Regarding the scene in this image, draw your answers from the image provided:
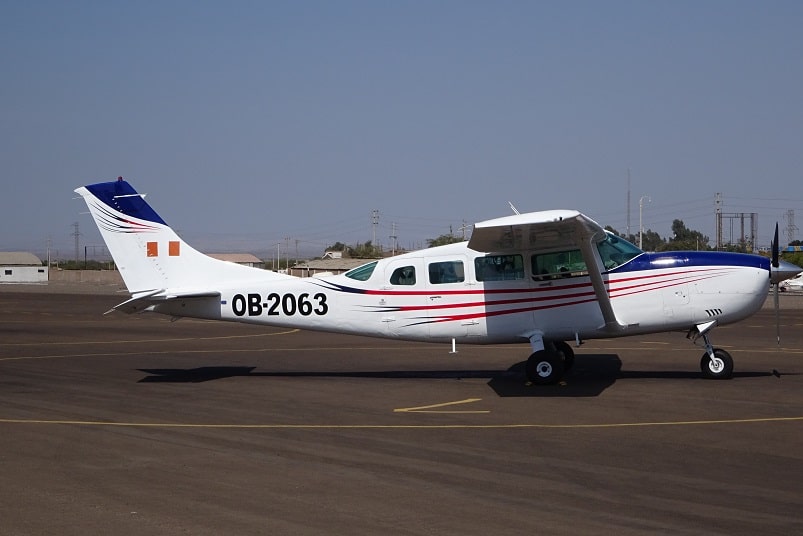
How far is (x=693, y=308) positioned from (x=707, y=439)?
5.06 m

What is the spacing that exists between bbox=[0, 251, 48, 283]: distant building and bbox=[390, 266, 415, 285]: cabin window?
9964cm

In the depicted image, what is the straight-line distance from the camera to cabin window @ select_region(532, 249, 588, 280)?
1512 cm

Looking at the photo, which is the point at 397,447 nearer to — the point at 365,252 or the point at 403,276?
the point at 403,276

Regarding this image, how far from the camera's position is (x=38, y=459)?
936 cm

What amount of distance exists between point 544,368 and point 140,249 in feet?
25.1

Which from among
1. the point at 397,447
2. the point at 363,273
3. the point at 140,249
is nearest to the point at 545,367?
the point at 363,273

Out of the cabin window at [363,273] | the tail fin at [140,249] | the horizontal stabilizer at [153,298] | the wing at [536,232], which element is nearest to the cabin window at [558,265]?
the wing at [536,232]

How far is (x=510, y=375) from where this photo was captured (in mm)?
16609

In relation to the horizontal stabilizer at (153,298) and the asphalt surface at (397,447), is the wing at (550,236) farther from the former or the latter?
the horizontal stabilizer at (153,298)

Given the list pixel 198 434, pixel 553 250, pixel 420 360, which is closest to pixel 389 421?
pixel 198 434

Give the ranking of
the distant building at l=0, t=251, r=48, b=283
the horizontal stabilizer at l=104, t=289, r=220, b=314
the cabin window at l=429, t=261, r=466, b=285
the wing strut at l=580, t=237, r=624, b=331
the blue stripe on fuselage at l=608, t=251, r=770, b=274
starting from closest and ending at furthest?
1. the wing strut at l=580, t=237, r=624, b=331
2. the blue stripe on fuselage at l=608, t=251, r=770, b=274
3. the horizontal stabilizer at l=104, t=289, r=220, b=314
4. the cabin window at l=429, t=261, r=466, b=285
5. the distant building at l=0, t=251, r=48, b=283

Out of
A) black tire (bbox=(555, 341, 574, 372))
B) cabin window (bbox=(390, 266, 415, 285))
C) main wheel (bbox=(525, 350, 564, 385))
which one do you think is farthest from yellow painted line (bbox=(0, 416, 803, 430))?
black tire (bbox=(555, 341, 574, 372))

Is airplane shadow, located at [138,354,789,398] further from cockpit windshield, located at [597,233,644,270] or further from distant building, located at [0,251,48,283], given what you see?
distant building, located at [0,251,48,283]

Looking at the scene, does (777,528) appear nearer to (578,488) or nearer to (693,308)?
(578,488)
